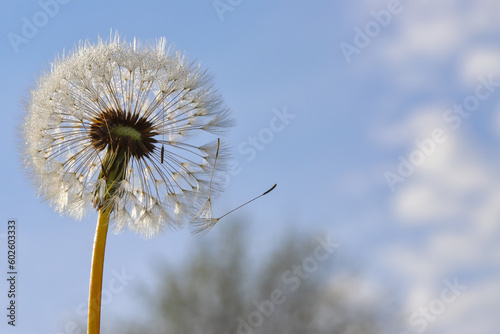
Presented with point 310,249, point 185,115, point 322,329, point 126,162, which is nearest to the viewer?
point 126,162

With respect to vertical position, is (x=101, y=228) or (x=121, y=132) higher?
(x=121, y=132)

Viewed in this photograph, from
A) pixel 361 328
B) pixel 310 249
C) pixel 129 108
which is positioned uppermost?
pixel 129 108

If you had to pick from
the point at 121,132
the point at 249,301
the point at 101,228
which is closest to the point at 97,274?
the point at 101,228

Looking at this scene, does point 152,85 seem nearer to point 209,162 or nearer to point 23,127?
point 209,162

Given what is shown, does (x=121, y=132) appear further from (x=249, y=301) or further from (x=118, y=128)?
(x=249, y=301)

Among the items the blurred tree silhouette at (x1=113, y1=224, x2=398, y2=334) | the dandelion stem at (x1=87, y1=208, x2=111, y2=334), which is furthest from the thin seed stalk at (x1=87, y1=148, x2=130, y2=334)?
the blurred tree silhouette at (x1=113, y1=224, x2=398, y2=334)

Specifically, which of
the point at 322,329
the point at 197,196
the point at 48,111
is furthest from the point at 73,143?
the point at 322,329

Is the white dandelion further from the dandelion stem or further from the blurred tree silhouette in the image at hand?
the blurred tree silhouette
